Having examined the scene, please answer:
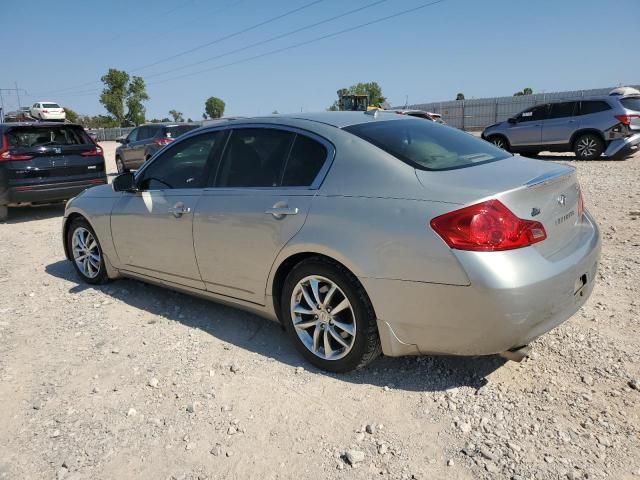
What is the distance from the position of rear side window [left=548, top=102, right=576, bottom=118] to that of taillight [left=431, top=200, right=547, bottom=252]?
521 inches

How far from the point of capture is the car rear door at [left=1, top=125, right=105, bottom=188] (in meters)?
8.55

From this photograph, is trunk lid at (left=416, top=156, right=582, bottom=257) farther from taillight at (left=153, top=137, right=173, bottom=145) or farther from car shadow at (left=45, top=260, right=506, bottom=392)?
taillight at (left=153, top=137, right=173, bottom=145)

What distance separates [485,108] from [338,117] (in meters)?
35.9

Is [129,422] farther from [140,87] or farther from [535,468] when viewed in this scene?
[140,87]

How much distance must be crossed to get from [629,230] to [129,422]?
18.9 feet

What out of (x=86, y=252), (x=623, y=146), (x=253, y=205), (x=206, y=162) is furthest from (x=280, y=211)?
(x=623, y=146)

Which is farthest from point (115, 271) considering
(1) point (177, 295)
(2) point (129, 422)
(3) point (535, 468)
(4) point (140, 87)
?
(4) point (140, 87)

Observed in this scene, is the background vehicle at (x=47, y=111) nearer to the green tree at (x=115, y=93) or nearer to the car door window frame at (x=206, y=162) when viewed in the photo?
the green tree at (x=115, y=93)

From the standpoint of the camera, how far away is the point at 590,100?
13609 mm

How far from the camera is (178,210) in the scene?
3908mm

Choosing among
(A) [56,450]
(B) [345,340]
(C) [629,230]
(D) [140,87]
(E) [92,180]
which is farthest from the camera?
(D) [140,87]

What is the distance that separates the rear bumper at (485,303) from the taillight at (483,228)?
0.05 meters

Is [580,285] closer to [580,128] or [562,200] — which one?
[562,200]

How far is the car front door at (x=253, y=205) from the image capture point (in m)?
3.22
